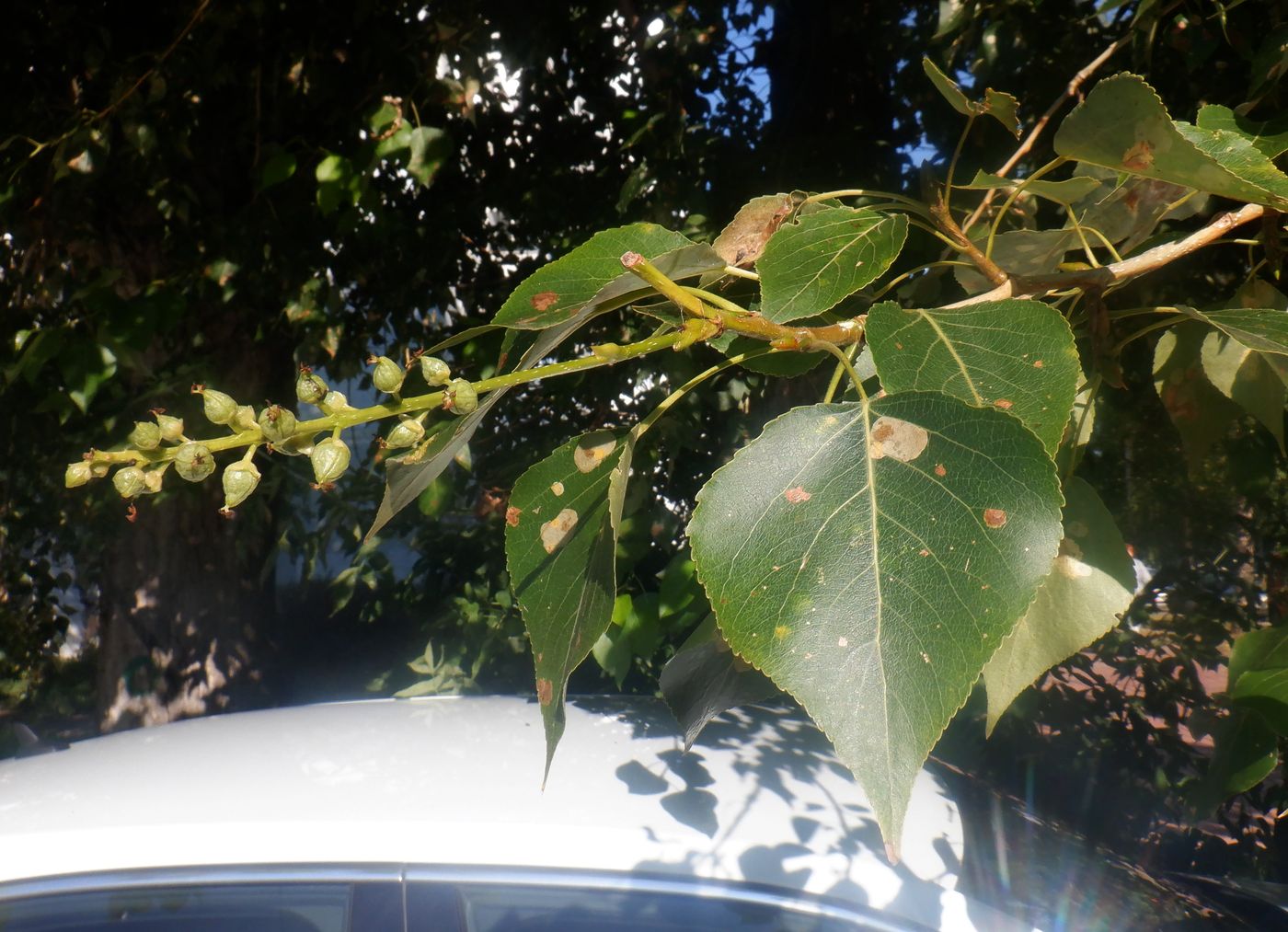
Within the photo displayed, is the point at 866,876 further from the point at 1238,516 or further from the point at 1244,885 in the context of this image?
the point at 1238,516

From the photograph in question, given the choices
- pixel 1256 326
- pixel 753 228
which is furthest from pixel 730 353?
pixel 1256 326

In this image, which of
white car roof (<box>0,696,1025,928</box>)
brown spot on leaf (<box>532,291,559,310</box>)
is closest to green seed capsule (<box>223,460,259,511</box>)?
brown spot on leaf (<box>532,291,559,310</box>)

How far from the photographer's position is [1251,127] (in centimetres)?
104

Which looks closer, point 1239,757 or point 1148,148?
point 1148,148

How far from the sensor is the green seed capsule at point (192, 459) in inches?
24.4

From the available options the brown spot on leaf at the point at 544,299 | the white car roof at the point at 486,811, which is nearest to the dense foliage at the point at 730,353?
the brown spot on leaf at the point at 544,299

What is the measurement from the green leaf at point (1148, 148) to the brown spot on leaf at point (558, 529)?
483mm

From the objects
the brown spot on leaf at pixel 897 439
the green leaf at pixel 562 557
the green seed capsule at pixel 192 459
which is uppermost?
the brown spot on leaf at pixel 897 439

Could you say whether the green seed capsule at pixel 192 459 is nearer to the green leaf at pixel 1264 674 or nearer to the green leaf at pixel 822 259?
the green leaf at pixel 822 259

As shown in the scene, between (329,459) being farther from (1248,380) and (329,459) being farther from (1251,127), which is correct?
(1251,127)

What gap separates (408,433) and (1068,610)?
492mm

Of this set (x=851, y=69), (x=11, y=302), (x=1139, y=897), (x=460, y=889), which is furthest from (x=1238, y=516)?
(x=11, y=302)

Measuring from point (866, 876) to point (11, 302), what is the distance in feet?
9.75

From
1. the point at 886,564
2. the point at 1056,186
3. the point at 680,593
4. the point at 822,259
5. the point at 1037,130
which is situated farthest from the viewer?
the point at 680,593
